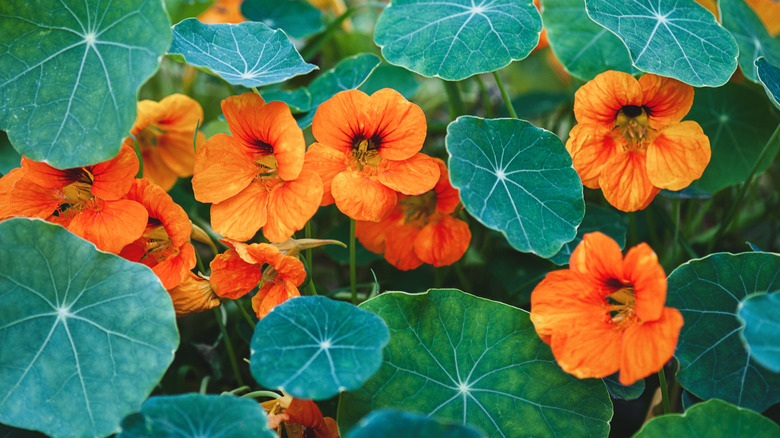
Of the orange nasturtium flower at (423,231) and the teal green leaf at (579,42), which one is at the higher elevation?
the teal green leaf at (579,42)

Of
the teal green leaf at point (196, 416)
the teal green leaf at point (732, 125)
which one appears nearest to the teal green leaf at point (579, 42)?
the teal green leaf at point (732, 125)

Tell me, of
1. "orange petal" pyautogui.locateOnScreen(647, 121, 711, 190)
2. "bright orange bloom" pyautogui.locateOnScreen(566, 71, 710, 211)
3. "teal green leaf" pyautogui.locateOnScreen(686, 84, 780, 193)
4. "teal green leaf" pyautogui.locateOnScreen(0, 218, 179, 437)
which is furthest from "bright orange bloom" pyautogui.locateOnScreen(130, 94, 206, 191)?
"teal green leaf" pyautogui.locateOnScreen(686, 84, 780, 193)

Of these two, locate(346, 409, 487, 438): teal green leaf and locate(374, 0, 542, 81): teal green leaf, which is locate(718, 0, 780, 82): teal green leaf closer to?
locate(374, 0, 542, 81): teal green leaf

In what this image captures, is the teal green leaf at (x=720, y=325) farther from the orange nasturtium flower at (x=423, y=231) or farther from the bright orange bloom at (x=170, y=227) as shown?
the bright orange bloom at (x=170, y=227)

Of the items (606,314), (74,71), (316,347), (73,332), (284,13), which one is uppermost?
(74,71)

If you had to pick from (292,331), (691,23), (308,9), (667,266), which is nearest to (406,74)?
(308,9)

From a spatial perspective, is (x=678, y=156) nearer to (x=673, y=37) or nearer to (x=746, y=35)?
(x=673, y=37)

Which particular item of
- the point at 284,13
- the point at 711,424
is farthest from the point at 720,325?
the point at 284,13
